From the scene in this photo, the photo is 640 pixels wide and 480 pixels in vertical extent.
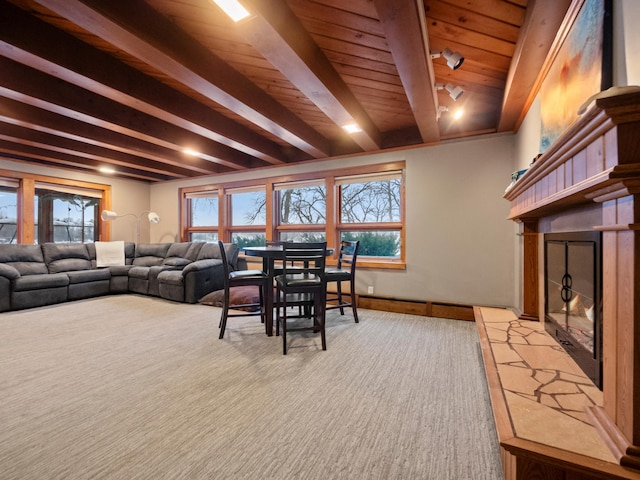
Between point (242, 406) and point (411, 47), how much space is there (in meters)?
2.36

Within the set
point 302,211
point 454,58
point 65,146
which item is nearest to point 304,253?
point 454,58

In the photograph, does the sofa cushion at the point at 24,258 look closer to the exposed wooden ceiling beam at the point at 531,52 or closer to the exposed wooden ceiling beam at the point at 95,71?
the exposed wooden ceiling beam at the point at 95,71

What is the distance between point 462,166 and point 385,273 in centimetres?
165

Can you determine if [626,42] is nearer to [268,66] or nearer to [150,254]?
[268,66]

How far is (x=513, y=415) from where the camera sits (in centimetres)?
110

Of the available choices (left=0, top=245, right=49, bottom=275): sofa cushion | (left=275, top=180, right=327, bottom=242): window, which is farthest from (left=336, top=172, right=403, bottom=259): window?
(left=0, top=245, right=49, bottom=275): sofa cushion

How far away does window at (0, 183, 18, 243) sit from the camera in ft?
14.5

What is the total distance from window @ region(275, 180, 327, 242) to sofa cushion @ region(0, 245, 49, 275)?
3697 millimetres

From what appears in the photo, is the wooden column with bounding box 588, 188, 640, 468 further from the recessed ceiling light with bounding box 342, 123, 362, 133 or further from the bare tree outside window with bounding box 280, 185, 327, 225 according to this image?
the bare tree outside window with bounding box 280, 185, 327, 225

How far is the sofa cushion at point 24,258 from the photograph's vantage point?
4086mm

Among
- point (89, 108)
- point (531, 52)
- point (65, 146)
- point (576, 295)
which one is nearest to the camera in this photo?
point (576, 295)

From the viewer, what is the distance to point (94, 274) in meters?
4.57

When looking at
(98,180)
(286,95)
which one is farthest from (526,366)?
(98,180)

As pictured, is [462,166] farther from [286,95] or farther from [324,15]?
[324,15]
